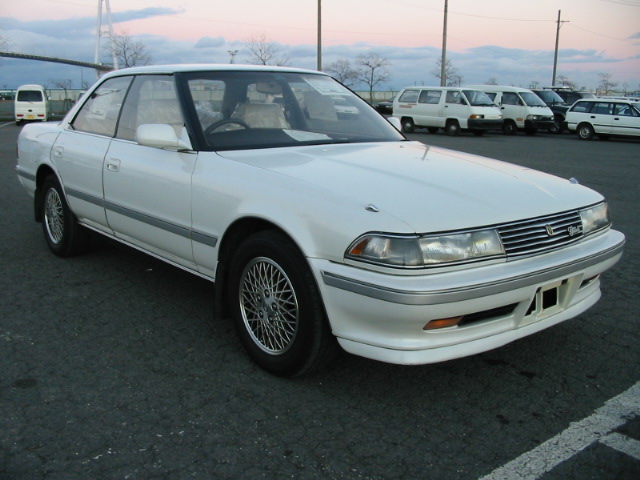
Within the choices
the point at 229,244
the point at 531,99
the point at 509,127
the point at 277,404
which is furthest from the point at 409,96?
the point at 277,404

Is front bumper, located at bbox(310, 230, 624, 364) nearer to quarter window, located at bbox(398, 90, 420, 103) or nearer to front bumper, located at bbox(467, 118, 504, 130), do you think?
front bumper, located at bbox(467, 118, 504, 130)

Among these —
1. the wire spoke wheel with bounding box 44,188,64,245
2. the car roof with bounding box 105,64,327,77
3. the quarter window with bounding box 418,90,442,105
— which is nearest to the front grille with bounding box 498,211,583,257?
the car roof with bounding box 105,64,327,77

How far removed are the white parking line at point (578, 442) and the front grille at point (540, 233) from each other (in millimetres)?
776

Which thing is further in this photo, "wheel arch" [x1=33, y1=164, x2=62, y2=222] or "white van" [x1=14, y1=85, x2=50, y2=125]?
"white van" [x1=14, y1=85, x2=50, y2=125]

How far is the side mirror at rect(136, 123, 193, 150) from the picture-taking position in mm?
3658

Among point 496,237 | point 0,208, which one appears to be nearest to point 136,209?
point 496,237

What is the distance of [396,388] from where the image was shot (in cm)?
314

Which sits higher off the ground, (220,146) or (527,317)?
(220,146)

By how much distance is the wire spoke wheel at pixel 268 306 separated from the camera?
3.12 meters

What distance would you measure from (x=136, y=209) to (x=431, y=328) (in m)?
2.22

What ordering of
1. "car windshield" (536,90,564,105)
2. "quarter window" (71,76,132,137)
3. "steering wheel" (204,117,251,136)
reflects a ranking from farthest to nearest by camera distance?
"car windshield" (536,90,564,105), "quarter window" (71,76,132,137), "steering wheel" (204,117,251,136)

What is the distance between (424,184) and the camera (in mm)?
3092

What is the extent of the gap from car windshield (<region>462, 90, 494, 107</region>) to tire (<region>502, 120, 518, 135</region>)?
152 cm

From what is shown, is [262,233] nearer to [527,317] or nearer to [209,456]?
[209,456]
